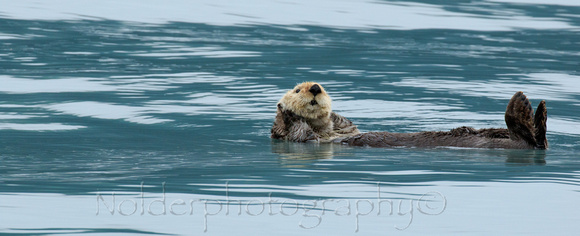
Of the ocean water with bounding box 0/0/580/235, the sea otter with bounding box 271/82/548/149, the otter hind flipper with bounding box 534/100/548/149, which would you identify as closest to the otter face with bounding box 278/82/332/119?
the sea otter with bounding box 271/82/548/149

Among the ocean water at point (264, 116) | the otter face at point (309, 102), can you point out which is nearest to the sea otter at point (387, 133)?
the otter face at point (309, 102)

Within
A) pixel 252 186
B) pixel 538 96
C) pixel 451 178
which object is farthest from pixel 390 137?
pixel 538 96

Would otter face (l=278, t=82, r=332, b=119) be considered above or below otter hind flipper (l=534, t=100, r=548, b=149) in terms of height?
above

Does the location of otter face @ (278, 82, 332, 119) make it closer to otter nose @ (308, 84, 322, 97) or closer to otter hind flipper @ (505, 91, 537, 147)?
otter nose @ (308, 84, 322, 97)

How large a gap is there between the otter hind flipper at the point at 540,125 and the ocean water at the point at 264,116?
0.14m

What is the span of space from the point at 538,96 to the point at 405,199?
5.91 metres

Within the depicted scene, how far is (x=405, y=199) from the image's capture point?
4.72 meters

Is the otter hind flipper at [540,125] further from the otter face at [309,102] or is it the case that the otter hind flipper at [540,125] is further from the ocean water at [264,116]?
the otter face at [309,102]

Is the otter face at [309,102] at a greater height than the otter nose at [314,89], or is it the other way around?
the otter nose at [314,89]

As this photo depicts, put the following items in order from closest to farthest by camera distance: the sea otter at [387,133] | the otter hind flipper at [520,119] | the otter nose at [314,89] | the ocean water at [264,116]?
1. the ocean water at [264,116]
2. the otter hind flipper at [520,119]
3. the sea otter at [387,133]
4. the otter nose at [314,89]

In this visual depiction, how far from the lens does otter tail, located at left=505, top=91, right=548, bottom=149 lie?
6054mm

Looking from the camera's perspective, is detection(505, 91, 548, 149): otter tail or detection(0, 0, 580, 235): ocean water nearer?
detection(0, 0, 580, 235): ocean water

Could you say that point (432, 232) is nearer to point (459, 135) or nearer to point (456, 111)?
point (459, 135)

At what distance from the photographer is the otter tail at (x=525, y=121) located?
19.9 ft
